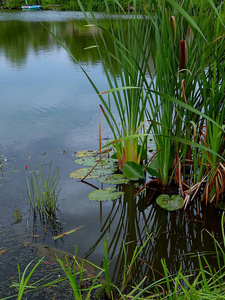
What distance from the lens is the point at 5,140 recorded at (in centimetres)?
334

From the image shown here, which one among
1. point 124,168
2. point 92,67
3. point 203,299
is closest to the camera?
point 203,299

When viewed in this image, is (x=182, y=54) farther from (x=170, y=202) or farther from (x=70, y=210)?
(x=70, y=210)

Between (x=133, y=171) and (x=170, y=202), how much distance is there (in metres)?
0.39

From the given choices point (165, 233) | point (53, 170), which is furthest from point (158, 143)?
point (53, 170)

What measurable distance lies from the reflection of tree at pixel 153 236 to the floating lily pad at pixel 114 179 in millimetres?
177

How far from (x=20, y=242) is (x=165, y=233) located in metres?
0.77

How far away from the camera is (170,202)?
90.6 inches

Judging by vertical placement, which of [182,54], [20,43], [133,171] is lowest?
[133,171]

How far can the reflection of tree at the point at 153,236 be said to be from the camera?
5.80ft

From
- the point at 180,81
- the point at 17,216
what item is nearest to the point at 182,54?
the point at 180,81

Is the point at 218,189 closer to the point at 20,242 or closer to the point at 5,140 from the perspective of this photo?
the point at 20,242

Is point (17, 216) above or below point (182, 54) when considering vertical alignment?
below

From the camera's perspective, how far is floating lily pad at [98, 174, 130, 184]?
2.60m

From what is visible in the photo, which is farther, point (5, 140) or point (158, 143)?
point (5, 140)
